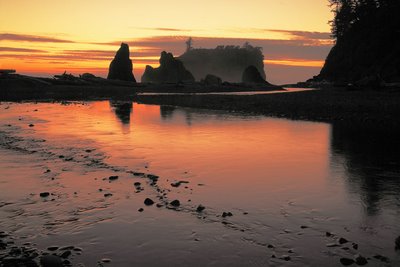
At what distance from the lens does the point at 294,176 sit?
14.2 m

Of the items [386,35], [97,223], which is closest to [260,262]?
[97,223]

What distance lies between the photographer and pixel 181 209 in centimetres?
1034

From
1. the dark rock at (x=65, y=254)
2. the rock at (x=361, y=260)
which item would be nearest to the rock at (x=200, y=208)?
the dark rock at (x=65, y=254)

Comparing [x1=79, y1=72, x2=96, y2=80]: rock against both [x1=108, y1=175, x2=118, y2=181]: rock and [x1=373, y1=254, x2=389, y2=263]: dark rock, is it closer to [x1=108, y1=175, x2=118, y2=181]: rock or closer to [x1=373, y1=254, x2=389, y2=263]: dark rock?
[x1=108, y1=175, x2=118, y2=181]: rock

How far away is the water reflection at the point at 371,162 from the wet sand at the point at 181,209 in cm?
44

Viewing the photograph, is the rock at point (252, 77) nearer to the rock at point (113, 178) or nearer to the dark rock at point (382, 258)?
the rock at point (113, 178)

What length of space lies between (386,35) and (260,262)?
260ft

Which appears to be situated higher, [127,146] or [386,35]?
[386,35]

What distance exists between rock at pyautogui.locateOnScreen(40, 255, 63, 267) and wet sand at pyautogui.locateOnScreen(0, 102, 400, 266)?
0.30 m

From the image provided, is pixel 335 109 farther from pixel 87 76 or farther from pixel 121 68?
pixel 121 68

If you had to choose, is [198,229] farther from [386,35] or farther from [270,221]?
[386,35]

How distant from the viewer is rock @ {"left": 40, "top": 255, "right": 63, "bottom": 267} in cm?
691

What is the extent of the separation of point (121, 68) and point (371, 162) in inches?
5539

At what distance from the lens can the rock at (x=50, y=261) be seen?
6910 millimetres
